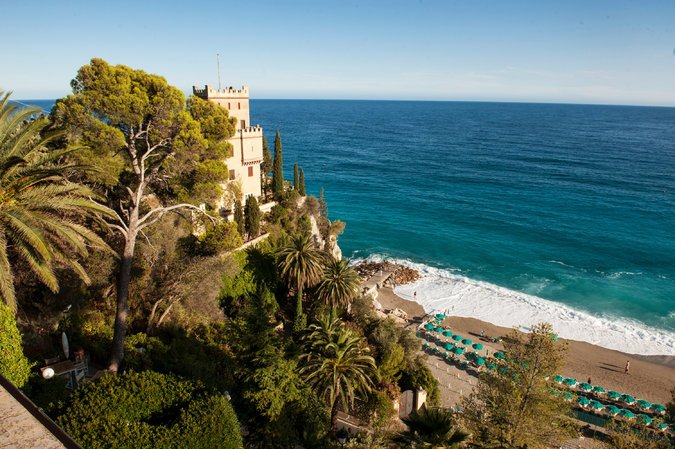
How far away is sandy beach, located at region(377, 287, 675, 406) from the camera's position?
30.6m

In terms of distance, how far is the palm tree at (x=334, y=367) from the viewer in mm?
19609

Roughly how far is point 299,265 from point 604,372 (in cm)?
2561

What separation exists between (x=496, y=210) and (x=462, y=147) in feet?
210

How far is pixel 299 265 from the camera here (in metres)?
28.8

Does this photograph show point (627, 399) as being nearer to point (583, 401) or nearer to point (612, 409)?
point (612, 409)

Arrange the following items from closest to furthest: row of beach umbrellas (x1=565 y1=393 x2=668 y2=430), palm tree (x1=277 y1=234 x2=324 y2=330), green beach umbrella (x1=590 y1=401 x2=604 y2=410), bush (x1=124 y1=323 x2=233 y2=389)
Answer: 1. bush (x1=124 y1=323 x2=233 y2=389)
2. row of beach umbrellas (x1=565 y1=393 x2=668 y2=430)
3. green beach umbrella (x1=590 y1=401 x2=604 y2=410)
4. palm tree (x1=277 y1=234 x2=324 y2=330)

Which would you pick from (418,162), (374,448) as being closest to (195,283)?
(374,448)

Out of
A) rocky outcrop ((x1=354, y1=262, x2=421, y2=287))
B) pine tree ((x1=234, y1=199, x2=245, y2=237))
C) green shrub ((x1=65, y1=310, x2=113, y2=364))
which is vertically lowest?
rocky outcrop ((x1=354, y1=262, x2=421, y2=287))

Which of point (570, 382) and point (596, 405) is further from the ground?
point (570, 382)

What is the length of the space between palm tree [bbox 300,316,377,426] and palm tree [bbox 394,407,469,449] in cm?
503

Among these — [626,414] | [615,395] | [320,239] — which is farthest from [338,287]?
[615,395]

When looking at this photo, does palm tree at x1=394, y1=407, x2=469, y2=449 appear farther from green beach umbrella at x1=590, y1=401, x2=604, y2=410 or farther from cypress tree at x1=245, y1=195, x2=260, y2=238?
cypress tree at x1=245, y1=195, x2=260, y2=238

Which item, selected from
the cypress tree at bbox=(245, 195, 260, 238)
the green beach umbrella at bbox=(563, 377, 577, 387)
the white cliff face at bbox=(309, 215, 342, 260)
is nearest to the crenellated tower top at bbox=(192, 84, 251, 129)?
the cypress tree at bbox=(245, 195, 260, 238)

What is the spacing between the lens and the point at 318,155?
111312 mm
